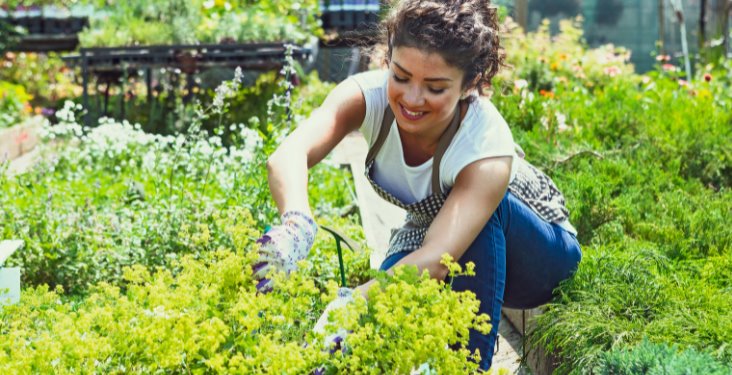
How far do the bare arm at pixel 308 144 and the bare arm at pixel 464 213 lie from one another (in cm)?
28

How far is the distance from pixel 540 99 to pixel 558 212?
2178mm

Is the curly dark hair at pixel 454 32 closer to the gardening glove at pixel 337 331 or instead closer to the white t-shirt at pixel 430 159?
the white t-shirt at pixel 430 159

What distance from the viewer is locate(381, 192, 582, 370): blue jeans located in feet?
7.69

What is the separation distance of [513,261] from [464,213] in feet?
1.45

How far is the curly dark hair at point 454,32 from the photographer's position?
2.25 metres

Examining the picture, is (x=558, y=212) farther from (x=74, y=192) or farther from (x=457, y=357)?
(x=74, y=192)

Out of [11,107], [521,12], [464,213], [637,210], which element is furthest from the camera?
[521,12]

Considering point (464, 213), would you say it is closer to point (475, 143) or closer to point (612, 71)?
point (475, 143)

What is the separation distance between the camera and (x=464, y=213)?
7.24 feet

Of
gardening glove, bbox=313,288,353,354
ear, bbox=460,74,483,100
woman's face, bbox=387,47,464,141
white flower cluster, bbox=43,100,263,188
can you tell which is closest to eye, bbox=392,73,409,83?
woman's face, bbox=387,47,464,141

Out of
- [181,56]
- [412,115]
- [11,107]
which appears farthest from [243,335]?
[11,107]

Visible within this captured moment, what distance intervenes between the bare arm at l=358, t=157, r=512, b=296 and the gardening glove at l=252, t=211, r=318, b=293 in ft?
0.76

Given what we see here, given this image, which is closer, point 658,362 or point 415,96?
point 658,362

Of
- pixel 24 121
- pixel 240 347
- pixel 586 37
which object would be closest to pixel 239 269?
pixel 240 347
